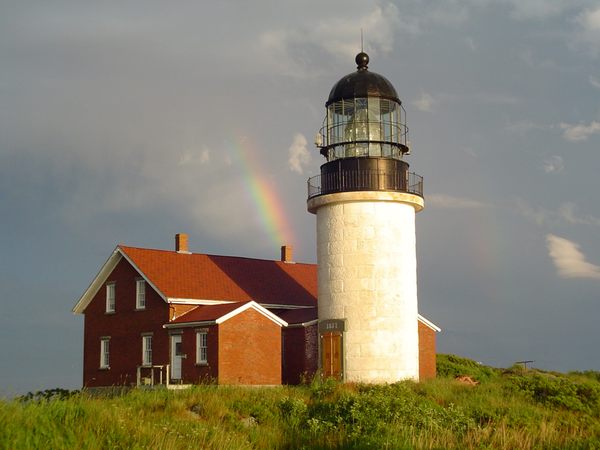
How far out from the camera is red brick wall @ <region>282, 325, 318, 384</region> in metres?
27.7

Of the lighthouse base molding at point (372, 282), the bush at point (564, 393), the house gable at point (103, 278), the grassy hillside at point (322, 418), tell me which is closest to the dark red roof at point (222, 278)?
the house gable at point (103, 278)

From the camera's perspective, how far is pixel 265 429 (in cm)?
1630

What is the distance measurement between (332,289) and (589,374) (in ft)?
47.5

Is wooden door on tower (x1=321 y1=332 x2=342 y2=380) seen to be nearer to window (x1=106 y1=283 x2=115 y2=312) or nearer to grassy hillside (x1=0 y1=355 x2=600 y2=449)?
grassy hillside (x1=0 y1=355 x2=600 y2=449)

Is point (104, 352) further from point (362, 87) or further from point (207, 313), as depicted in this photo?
point (362, 87)

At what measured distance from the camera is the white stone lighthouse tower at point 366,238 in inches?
1001

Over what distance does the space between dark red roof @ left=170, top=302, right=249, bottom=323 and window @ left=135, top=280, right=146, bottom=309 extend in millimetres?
2283

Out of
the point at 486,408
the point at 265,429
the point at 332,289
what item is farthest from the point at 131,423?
the point at 332,289

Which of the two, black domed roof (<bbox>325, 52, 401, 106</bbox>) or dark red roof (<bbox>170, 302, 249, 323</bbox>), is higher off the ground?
black domed roof (<bbox>325, 52, 401, 106</bbox>)

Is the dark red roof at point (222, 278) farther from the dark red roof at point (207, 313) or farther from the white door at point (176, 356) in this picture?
the white door at point (176, 356)

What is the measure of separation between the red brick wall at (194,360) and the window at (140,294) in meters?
3.22

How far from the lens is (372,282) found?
1003 inches

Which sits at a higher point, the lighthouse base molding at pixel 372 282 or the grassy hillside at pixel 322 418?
the lighthouse base molding at pixel 372 282

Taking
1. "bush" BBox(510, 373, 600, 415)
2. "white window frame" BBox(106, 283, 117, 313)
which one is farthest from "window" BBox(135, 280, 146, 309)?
"bush" BBox(510, 373, 600, 415)
